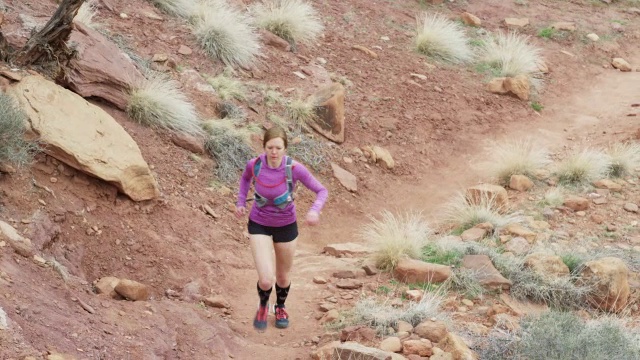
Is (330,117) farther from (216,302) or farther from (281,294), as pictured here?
(281,294)

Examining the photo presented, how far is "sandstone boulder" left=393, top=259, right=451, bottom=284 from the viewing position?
263 inches

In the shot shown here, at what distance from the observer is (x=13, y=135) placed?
6.41m

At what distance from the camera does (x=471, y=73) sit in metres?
12.9

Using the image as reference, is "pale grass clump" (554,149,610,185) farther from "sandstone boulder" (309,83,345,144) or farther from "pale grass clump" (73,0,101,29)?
"pale grass clump" (73,0,101,29)

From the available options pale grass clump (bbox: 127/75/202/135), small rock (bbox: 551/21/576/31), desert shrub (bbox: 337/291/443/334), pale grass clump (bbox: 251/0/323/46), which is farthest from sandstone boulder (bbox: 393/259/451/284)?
small rock (bbox: 551/21/576/31)

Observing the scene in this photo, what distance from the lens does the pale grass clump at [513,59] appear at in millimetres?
12984

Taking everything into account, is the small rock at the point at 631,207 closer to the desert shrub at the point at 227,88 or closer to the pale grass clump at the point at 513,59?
the pale grass clump at the point at 513,59

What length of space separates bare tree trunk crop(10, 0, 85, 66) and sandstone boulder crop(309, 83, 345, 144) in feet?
11.6

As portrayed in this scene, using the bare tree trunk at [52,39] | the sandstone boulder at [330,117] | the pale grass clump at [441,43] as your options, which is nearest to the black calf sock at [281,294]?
the bare tree trunk at [52,39]

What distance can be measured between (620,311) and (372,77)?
6097 millimetres

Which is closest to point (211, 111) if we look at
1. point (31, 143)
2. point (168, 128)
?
point (168, 128)

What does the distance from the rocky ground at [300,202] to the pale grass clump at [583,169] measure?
0.72 feet

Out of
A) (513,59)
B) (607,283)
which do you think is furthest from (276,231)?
(513,59)

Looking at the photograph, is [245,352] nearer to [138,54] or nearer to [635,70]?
[138,54]
